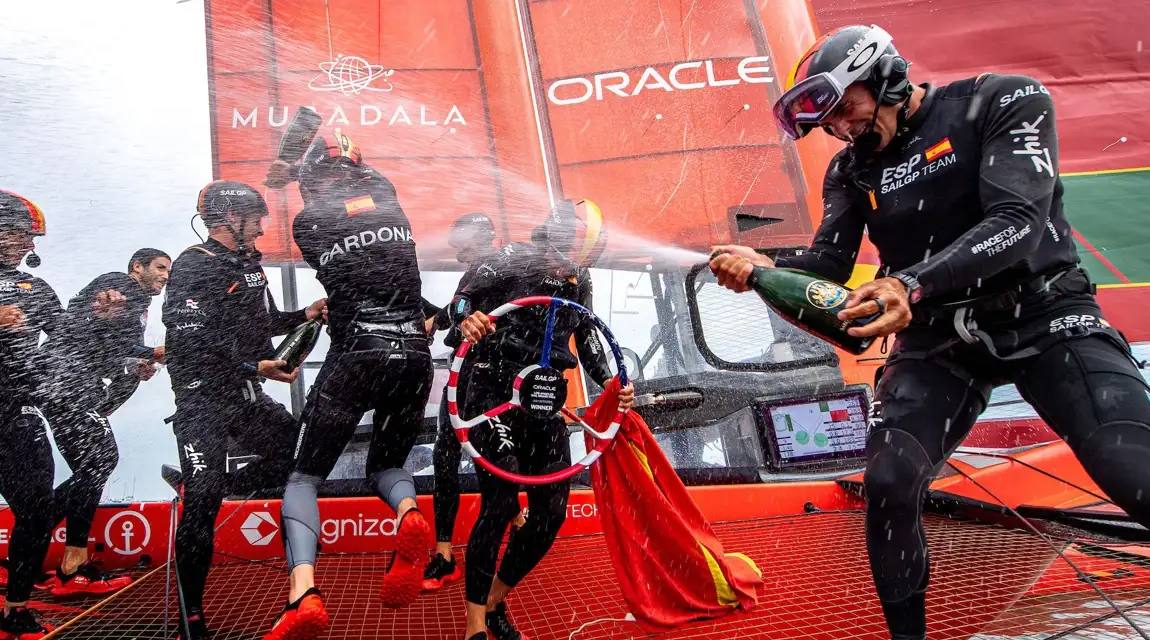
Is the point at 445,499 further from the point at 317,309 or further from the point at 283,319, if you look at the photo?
the point at 283,319

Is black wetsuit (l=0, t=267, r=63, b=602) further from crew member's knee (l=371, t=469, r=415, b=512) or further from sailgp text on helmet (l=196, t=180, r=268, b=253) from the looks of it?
crew member's knee (l=371, t=469, r=415, b=512)

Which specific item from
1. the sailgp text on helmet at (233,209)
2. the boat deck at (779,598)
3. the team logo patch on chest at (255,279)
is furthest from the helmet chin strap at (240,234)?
the boat deck at (779,598)

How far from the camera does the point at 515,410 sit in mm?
2781

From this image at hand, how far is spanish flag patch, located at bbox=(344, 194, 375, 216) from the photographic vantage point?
2.86m

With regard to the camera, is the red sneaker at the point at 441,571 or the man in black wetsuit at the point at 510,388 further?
the red sneaker at the point at 441,571

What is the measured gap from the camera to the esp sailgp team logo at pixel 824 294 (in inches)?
75.2

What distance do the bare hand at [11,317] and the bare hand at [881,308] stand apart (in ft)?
10.4

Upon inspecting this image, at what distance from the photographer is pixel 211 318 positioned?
10.1ft

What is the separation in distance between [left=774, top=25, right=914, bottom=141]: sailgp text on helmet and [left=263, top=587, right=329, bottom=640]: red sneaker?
1948 mm

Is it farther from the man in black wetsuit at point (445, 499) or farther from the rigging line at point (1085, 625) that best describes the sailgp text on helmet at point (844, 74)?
the man in black wetsuit at point (445, 499)

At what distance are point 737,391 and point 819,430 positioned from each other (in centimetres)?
49

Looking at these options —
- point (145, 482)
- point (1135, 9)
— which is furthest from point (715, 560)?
point (1135, 9)

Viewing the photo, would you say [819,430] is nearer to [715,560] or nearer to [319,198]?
[715,560]

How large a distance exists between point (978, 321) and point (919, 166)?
1.38 feet
